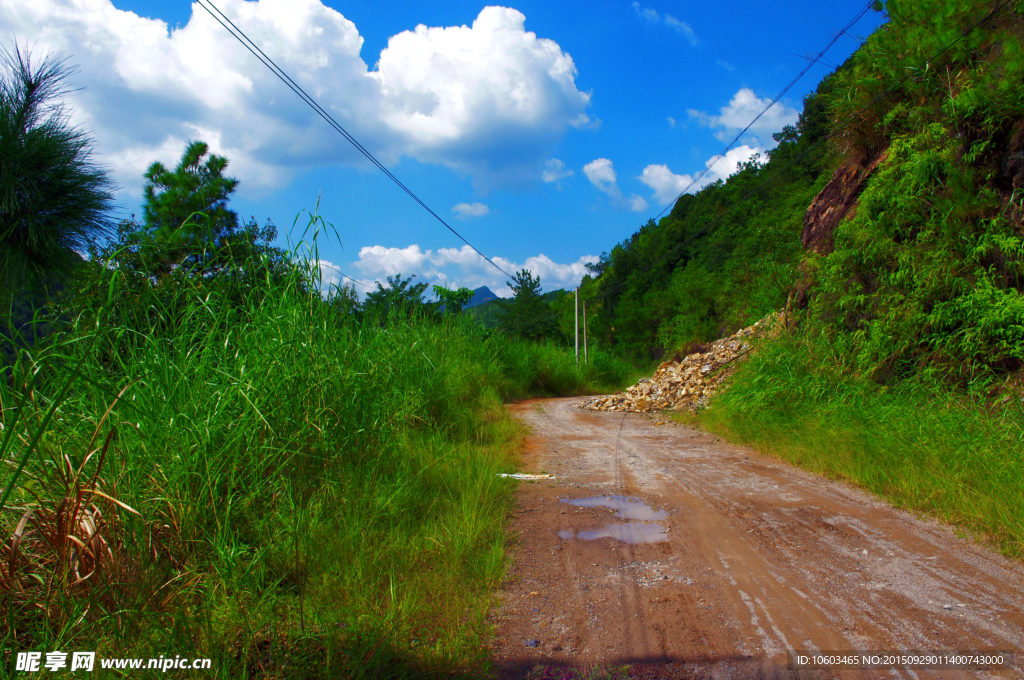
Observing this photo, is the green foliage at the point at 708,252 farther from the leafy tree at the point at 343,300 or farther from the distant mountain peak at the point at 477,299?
the leafy tree at the point at 343,300

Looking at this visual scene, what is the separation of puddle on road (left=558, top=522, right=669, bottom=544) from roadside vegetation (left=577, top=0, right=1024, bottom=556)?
2.00 m

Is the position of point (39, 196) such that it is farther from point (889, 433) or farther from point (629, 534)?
point (889, 433)

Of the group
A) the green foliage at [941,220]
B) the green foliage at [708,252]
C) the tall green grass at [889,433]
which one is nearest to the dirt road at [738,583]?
the tall green grass at [889,433]

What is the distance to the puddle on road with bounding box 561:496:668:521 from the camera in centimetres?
391

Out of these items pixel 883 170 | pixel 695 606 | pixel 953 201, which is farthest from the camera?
pixel 883 170

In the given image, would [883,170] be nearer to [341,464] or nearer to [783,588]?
[783,588]

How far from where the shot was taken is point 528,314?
76.7 ft

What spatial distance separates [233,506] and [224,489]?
166 mm

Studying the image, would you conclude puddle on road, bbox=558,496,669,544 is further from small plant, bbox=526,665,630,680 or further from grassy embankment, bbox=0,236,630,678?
small plant, bbox=526,665,630,680

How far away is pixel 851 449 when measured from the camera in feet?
16.1

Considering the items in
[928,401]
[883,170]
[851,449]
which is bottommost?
[851,449]

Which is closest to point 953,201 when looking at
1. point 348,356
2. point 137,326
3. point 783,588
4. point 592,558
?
point 783,588

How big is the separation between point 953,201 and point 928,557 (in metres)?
4.92

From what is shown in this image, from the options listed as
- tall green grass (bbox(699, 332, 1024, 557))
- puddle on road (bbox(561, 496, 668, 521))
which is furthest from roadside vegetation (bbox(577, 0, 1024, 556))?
puddle on road (bbox(561, 496, 668, 521))
